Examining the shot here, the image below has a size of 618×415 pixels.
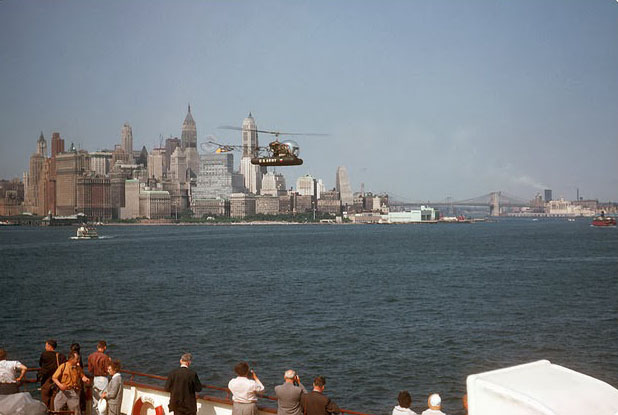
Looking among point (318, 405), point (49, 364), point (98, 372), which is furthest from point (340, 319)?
point (318, 405)

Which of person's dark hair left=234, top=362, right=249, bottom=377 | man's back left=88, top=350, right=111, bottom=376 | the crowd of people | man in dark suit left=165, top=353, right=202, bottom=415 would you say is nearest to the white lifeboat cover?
the crowd of people

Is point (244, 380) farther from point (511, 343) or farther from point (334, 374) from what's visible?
point (511, 343)

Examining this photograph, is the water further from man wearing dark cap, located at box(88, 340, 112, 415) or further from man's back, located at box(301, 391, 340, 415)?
man's back, located at box(301, 391, 340, 415)

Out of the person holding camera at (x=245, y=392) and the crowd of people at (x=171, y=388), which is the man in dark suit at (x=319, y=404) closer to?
the crowd of people at (x=171, y=388)

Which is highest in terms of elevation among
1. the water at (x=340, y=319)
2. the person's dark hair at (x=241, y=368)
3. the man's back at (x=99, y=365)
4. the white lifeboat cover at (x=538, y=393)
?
the white lifeboat cover at (x=538, y=393)

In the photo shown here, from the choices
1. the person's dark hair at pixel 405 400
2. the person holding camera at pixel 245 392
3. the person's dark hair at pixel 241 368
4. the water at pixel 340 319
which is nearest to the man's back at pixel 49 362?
the person holding camera at pixel 245 392

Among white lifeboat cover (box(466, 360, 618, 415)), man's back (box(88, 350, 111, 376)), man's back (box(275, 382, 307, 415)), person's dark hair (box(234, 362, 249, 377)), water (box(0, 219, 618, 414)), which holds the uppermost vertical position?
white lifeboat cover (box(466, 360, 618, 415))

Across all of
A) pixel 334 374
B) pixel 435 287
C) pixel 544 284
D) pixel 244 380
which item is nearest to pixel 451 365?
pixel 334 374
